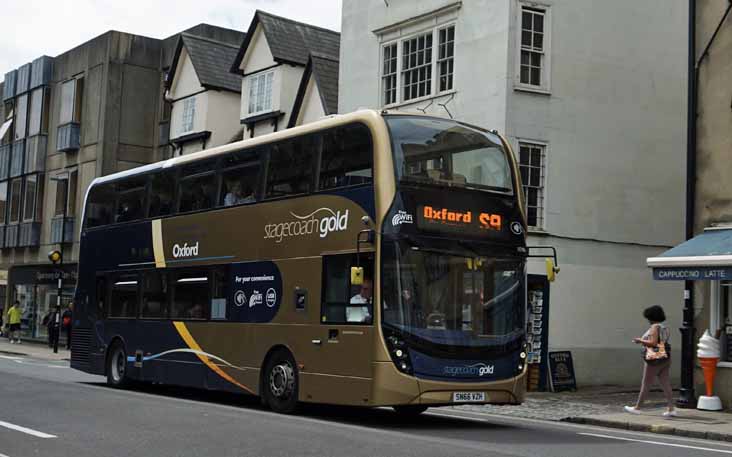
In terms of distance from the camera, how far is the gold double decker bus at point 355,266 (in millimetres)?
14039

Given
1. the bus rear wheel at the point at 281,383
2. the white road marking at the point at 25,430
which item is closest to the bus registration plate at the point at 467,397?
the bus rear wheel at the point at 281,383

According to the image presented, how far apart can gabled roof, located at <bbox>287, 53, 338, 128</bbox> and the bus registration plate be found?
1750 cm

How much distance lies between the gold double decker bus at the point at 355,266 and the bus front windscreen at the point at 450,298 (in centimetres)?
2

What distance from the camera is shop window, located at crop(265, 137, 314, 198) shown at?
15.9 m

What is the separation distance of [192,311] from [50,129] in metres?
30.2

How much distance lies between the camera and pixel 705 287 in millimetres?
19531

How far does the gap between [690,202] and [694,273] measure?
7.07ft

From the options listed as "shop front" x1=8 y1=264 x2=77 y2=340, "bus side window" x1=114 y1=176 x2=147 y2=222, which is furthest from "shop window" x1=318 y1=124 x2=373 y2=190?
"shop front" x1=8 y1=264 x2=77 y2=340

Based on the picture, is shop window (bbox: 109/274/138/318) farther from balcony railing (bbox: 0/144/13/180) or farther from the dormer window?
balcony railing (bbox: 0/144/13/180)

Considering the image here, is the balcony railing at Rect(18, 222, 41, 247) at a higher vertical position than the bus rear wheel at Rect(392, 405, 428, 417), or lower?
higher

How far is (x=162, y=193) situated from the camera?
19.6 m

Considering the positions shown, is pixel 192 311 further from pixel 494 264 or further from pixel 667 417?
pixel 667 417

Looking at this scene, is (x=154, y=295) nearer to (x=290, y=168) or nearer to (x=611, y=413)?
(x=290, y=168)

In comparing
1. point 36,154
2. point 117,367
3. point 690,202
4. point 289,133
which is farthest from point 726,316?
point 36,154
